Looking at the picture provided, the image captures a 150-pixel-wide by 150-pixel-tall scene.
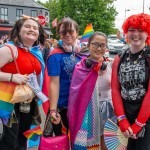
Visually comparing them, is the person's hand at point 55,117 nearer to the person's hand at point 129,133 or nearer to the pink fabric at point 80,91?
the pink fabric at point 80,91

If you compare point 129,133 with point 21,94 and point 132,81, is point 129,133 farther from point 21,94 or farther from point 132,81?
point 21,94

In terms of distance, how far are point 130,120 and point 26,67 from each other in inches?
45.3

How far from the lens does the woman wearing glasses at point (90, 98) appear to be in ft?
9.39

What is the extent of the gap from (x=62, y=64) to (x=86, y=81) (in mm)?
331

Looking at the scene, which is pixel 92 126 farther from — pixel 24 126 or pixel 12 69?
pixel 12 69

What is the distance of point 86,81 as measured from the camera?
9.41 feet

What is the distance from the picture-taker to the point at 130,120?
2635 millimetres

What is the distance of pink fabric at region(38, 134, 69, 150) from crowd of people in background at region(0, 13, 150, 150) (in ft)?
0.31

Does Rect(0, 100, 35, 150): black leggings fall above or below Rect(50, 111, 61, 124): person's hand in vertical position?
below

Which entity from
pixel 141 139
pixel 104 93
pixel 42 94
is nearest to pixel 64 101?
pixel 42 94

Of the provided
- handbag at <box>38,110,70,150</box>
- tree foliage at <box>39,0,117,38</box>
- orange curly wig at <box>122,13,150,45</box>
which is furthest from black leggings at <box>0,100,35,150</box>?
tree foliage at <box>39,0,117,38</box>

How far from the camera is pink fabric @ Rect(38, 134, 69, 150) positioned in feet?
9.49

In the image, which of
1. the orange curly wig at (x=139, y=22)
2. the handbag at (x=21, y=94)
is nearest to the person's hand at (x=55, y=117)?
the handbag at (x=21, y=94)

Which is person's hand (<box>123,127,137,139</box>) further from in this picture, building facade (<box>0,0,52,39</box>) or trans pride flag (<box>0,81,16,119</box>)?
building facade (<box>0,0,52,39</box>)
